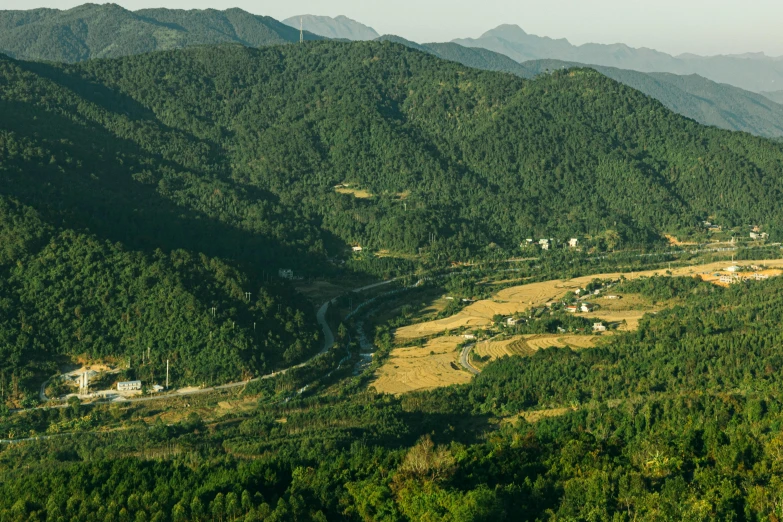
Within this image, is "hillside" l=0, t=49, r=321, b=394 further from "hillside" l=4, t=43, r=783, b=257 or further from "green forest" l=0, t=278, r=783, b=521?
"hillside" l=4, t=43, r=783, b=257

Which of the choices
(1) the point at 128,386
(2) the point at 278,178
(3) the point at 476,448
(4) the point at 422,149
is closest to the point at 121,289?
(1) the point at 128,386

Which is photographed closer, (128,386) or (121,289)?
(128,386)

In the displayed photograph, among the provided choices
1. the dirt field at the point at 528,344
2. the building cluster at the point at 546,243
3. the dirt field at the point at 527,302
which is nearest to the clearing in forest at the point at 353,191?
the building cluster at the point at 546,243

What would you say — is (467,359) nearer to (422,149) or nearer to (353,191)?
(353,191)

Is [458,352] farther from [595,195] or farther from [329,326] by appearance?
[595,195]

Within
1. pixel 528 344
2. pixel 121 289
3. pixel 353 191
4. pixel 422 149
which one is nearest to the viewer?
pixel 121 289

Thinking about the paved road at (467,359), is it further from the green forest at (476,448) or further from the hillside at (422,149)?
the hillside at (422,149)

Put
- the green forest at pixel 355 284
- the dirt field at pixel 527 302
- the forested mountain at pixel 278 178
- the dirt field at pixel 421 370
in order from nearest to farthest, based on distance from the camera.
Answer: the green forest at pixel 355 284 → the dirt field at pixel 421 370 → the forested mountain at pixel 278 178 → the dirt field at pixel 527 302
